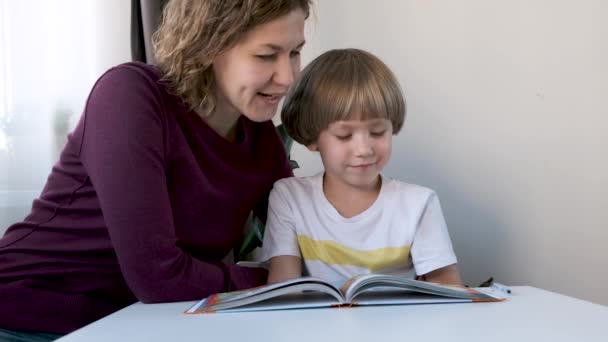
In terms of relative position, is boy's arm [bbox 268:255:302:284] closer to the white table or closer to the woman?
the woman

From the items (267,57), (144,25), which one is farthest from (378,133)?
(144,25)

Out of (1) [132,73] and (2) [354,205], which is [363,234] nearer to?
(2) [354,205]

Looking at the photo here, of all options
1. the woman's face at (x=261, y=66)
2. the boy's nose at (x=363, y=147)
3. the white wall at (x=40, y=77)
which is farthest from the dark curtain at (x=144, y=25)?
the boy's nose at (x=363, y=147)

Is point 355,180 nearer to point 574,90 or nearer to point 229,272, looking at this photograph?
point 229,272

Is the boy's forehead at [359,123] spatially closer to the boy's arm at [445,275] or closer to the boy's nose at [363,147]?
the boy's nose at [363,147]

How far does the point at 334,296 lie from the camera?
3.39ft

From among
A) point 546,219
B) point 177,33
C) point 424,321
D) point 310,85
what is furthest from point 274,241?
point 546,219

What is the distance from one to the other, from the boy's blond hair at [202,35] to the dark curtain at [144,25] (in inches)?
19.5

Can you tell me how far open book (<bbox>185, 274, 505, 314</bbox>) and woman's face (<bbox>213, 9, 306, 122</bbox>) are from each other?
0.38 meters

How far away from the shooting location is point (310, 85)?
58.8 inches

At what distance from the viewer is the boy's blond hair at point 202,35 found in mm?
1208

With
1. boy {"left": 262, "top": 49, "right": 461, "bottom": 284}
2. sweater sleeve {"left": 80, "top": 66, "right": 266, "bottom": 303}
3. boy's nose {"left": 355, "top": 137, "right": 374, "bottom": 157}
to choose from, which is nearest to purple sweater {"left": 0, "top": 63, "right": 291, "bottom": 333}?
sweater sleeve {"left": 80, "top": 66, "right": 266, "bottom": 303}

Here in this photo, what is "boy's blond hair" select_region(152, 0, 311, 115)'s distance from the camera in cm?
121

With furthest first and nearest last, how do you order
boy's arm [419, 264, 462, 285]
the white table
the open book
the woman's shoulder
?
boy's arm [419, 264, 462, 285] < the woman's shoulder < the open book < the white table
